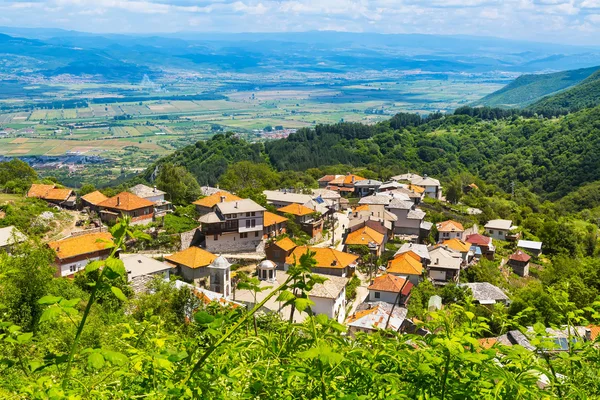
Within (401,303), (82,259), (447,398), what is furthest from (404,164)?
(447,398)

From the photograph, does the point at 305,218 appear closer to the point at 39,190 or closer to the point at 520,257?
the point at 520,257

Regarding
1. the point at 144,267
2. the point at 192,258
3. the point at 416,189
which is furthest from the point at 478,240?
the point at 144,267

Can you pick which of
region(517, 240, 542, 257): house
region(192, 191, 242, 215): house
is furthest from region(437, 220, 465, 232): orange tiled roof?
region(192, 191, 242, 215): house

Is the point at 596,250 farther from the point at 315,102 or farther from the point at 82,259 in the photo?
the point at 315,102

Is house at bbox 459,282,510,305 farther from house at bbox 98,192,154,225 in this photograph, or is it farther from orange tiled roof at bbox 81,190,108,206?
orange tiled roof at bbox 81,190,108,206

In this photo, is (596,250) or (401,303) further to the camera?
(596,250)

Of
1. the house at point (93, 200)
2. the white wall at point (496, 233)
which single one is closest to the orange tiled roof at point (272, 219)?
the house at point (93, 200)
